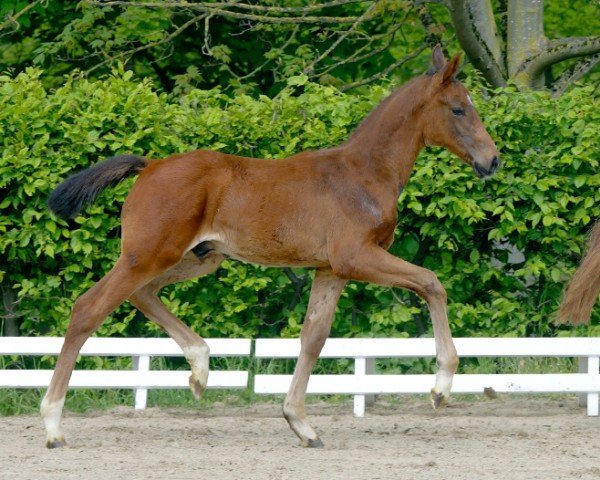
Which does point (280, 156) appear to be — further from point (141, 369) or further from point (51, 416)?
point (51, 416)

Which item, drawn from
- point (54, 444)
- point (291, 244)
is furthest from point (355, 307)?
point (54, 444)

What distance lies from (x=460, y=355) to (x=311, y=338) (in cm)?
164

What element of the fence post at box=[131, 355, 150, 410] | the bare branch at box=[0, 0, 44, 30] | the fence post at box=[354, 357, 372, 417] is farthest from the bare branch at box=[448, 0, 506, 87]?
the fence post at box=[131, 355, 150, 410]

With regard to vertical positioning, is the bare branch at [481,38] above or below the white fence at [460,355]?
above

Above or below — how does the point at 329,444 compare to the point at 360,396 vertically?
above

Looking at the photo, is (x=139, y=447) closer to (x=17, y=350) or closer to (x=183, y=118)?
(x=17, y=350)

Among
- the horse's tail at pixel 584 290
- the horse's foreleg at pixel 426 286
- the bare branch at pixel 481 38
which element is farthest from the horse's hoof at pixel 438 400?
the bare branch at pixel 481 38

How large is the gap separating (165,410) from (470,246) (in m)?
2.79

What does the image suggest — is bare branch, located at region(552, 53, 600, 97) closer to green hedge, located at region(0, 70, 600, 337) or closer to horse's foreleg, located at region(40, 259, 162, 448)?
green hedge, located at region(0, 70, 600, 337)

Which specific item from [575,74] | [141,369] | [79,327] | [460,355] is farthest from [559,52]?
[79,327]

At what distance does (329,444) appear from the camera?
22.8 ft

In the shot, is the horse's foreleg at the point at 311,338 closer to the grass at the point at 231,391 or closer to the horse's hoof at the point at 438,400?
the horse's hoof at the point at 438,400

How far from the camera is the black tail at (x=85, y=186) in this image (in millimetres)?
6875

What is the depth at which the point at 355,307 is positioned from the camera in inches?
354
